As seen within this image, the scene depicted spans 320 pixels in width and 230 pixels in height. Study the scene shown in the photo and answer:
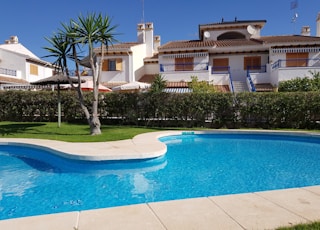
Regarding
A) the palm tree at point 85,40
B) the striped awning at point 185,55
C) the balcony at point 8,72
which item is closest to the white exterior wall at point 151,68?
the striped awning at point 185,55

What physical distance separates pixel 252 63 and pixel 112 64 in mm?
20690

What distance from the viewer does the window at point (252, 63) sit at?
1405 inches

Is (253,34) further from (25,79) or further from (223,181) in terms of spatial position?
(25,79)

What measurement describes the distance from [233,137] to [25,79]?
1539 inches

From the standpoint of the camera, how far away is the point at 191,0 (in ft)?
109

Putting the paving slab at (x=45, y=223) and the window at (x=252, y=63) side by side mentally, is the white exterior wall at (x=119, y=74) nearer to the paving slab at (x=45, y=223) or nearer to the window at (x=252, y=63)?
the window at (x=252, y=63)

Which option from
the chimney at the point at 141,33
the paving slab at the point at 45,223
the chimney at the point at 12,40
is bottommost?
the paving slab at the point at 45,223

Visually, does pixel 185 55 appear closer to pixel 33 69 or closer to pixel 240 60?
pixel 240 60

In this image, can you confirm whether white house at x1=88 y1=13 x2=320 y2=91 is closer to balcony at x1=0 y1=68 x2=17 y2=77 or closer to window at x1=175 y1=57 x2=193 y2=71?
window at x1=175 y1=57 x2=193 y2=71

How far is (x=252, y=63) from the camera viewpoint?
35906mm

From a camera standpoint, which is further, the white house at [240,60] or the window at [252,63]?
the window at [252,63]

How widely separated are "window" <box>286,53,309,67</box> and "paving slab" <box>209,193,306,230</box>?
32765mm

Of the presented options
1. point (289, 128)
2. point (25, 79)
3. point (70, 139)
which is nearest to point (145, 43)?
point (25, 79)

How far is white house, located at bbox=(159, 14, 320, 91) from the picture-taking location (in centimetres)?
3331
